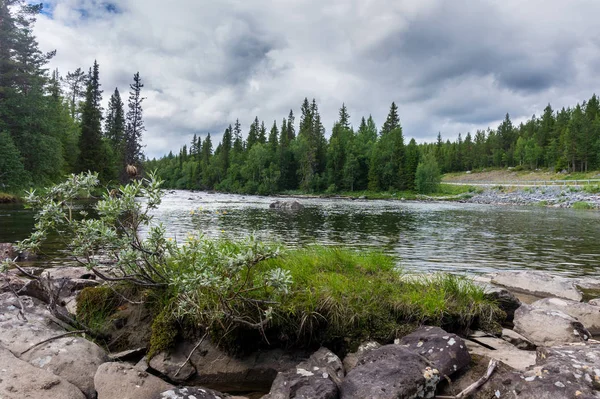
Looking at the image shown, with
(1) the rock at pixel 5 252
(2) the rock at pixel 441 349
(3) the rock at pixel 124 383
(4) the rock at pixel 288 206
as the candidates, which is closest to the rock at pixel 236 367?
(3) the rock at pixel 124 383

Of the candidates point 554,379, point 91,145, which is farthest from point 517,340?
point 91,145

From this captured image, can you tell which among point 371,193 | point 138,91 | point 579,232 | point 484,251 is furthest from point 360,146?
point 484,251

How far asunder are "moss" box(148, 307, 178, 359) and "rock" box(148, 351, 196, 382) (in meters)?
0.08

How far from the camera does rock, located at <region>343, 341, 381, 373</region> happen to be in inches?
171

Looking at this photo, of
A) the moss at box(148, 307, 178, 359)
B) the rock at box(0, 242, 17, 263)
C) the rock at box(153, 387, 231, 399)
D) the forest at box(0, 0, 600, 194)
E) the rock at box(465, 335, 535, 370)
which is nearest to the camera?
the rock at box(153, 387, 231, 399)

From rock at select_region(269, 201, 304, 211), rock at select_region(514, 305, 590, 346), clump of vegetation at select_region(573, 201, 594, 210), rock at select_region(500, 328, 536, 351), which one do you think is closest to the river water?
rock at select_region(514, 305, 590, 346)

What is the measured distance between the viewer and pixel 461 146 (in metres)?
145

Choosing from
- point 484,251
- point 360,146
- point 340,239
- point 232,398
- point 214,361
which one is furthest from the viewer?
point 360,146

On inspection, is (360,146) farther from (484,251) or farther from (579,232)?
(484,251)

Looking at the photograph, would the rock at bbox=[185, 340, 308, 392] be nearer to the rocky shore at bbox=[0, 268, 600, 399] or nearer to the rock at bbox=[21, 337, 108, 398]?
the rocky shore at bbox=[0, 268, 600, 399]

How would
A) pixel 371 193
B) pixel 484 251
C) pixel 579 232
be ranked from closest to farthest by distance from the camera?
pixel 484 251 < pixel 579 232 < pixel 371 193

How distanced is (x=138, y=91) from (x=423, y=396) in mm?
64785

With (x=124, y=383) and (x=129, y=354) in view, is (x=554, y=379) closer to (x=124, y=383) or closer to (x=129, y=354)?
(x=124, y=383)

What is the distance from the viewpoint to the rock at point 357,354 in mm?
4352
